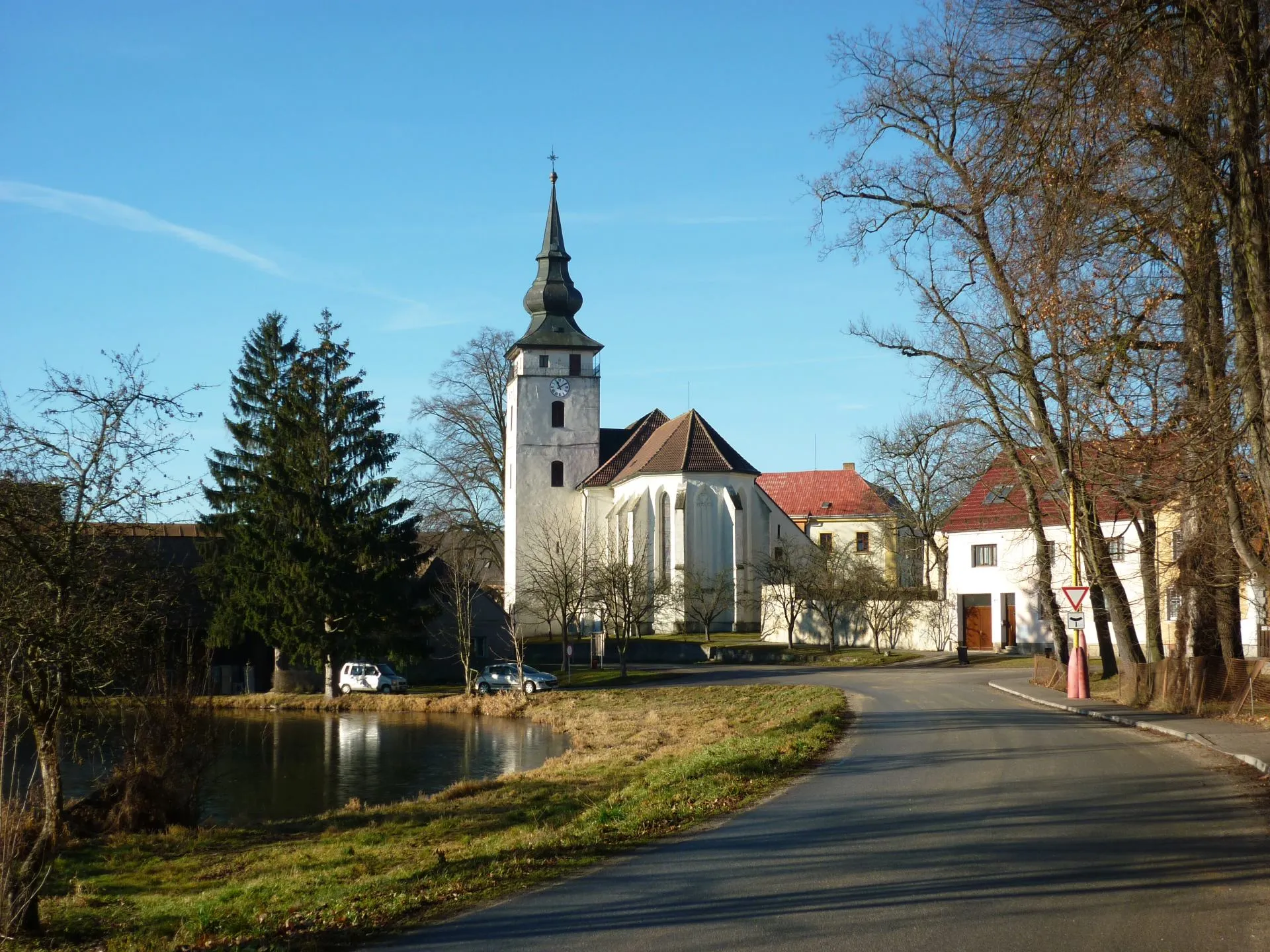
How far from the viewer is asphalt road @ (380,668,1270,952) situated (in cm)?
714

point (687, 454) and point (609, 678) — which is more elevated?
point (687, 454)

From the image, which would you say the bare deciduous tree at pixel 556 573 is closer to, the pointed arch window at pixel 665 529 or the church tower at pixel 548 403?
the church tower at pixel 548 403

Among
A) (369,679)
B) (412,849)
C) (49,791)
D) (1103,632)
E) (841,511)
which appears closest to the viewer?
(412,849)

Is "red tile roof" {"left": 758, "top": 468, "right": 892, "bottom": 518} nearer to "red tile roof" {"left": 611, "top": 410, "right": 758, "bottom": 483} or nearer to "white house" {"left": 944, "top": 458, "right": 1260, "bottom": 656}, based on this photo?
"red tile roof" {"left": 611, "top": 410, "right": 758, "bottom": 483}

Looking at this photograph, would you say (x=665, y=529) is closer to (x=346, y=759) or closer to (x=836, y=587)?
(x=836, y=587)

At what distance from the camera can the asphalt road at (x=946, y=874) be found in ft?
23.4

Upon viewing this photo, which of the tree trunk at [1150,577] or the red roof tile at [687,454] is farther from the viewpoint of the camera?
the red roof tile at [687,454]

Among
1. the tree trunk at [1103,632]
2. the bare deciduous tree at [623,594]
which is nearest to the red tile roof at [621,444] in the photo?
the bare deciduous tree at [623,594]

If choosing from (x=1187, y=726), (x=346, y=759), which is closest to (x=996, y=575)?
(x=346, y=759)

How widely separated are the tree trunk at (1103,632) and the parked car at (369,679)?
24095mm

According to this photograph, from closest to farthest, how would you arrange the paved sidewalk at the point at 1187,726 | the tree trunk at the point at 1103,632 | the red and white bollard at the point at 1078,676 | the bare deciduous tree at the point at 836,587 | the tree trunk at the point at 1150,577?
the paved sidewalk at the point at 1187,726 < the tree trunk at the point at 1150,577 < the red and white bollard at the point at 1078,676 < the tree trunk at the point at 1103,632 < the bare deciduous tree at the point at 836,587

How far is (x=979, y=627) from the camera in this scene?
51.4 metres

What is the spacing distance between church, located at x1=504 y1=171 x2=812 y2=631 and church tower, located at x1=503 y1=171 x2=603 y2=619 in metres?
0.07

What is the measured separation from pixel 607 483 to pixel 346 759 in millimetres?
40026
